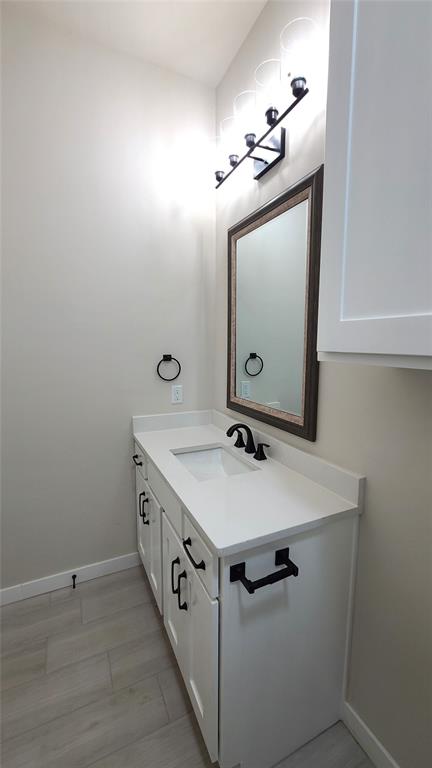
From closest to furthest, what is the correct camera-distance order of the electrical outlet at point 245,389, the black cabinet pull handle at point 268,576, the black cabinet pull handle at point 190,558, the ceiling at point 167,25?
the black cabinet pull handle at point 268,576
the black cabinet pull handle at point 190,558
the ceiling at point 167,25
the electrical outlet at point 245,389

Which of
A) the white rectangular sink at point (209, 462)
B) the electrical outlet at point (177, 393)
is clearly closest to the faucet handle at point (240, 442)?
the white rectangular sink at point (209, 462)

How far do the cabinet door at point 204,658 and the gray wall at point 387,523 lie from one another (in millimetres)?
523

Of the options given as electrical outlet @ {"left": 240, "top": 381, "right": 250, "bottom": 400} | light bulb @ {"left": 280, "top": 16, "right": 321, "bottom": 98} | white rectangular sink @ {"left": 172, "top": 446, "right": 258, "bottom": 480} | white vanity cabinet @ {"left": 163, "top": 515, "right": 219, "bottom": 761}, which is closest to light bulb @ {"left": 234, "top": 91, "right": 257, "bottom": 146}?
light bulb @ {"left": 280, "top": 16, "right": 321, "bottom": 98}

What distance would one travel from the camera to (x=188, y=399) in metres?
2.04

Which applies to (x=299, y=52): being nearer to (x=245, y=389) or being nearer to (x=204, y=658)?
(x=245, y=389)

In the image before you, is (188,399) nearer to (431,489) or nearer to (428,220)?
(431,489)

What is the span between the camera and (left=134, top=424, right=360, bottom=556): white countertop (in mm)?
891

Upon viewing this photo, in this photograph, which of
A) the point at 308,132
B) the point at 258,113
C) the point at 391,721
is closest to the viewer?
the point at 391,721

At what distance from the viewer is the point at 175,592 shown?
1164mm

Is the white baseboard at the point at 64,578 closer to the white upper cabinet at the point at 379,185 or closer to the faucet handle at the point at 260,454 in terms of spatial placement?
the faucet handle at the point at 260,454

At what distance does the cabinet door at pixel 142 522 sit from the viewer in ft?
5.54

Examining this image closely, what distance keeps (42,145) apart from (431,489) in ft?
7.02

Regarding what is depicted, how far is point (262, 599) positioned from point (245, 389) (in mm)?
984

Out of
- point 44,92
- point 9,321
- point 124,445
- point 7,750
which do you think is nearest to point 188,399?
point 124,445
